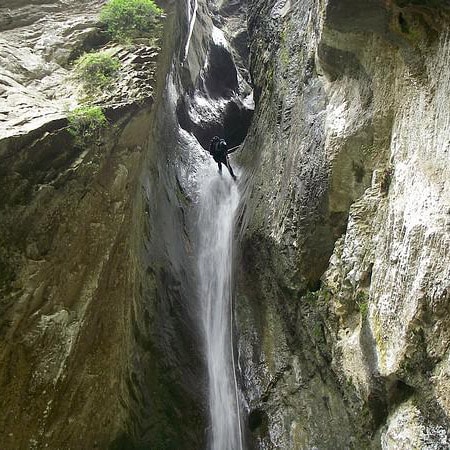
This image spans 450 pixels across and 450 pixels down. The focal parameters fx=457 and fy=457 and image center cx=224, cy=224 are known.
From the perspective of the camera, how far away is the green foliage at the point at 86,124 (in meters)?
7.37

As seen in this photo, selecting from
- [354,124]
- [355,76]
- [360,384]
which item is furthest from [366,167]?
[360,384]

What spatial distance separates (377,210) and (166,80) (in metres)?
7.06

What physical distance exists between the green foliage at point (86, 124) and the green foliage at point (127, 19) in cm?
293

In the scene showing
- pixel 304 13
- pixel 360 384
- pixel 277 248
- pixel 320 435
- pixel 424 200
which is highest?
pixel 304 13

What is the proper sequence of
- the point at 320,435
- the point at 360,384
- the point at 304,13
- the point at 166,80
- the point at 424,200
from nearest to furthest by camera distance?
the point at 424,200, the point at 360,384, the point at 320,435, the point at 304,13, the point at 166,80

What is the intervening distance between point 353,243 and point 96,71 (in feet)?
18.8

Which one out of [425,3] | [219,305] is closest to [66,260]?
[219,305]

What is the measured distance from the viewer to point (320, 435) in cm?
694

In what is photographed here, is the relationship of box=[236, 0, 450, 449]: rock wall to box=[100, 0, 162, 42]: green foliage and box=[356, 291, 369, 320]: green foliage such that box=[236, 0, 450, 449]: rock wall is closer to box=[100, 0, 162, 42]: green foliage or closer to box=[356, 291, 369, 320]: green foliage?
box=[356, 291, 369, 320]: green foliage

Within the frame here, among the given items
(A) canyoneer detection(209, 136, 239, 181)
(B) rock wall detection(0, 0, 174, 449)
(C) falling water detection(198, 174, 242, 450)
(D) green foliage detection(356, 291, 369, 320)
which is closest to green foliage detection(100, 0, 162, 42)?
(B) rock wall detection(0, 0, 174, 449)

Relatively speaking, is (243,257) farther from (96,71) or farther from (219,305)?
(96,71)

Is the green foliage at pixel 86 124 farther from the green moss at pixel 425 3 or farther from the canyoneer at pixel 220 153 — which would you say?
the canyoneer at pixel 220 153

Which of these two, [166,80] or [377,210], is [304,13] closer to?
[166,80]

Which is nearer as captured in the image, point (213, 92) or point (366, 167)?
point (366, 167)
